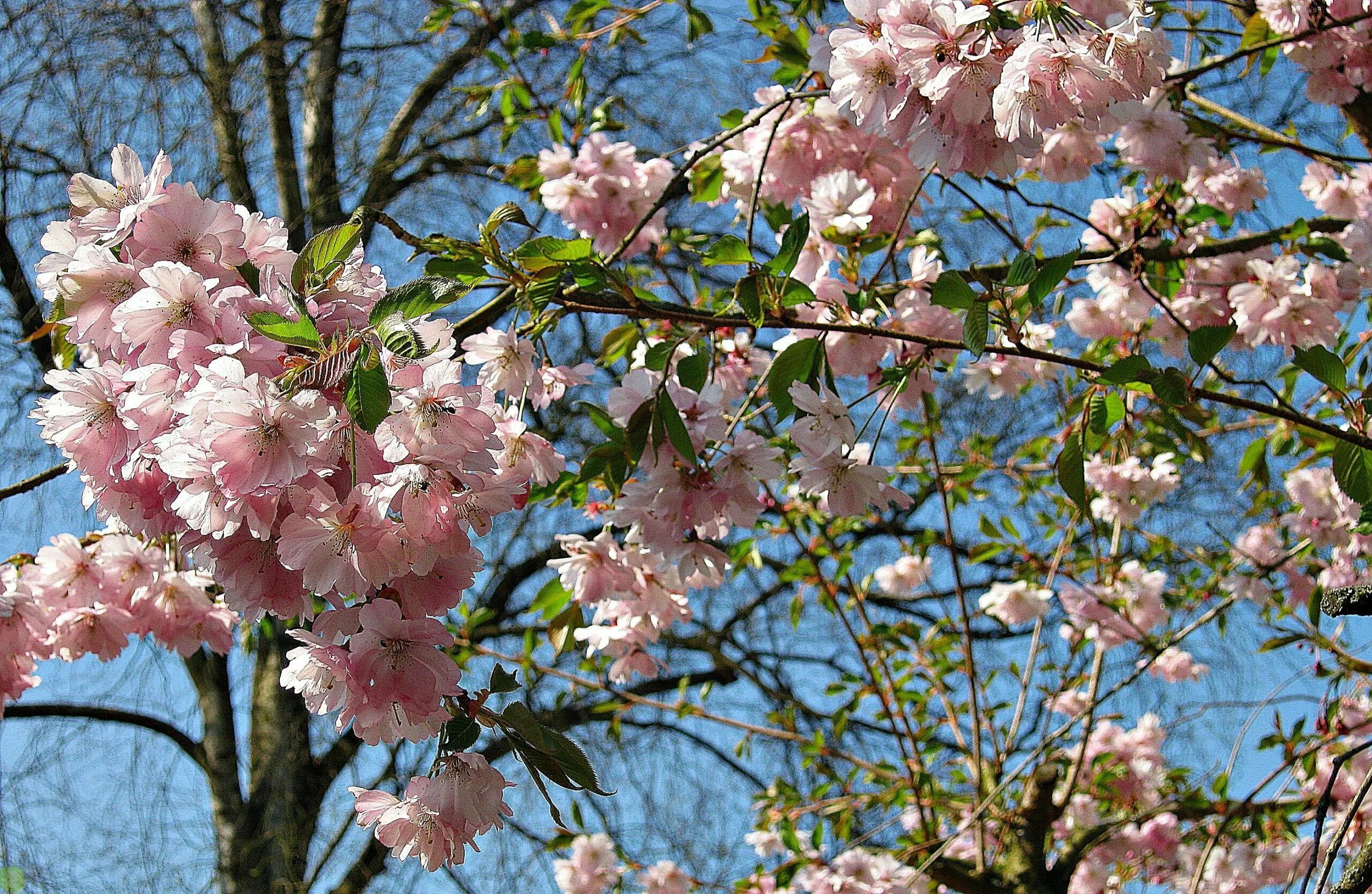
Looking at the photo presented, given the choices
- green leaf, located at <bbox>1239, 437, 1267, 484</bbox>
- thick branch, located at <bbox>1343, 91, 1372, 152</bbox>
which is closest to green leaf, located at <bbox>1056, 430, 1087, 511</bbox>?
green leaf, located at <bbox>1239, 437, 1267, 484</bbox>

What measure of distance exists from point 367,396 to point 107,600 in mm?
1047

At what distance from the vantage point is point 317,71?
4.24 meters

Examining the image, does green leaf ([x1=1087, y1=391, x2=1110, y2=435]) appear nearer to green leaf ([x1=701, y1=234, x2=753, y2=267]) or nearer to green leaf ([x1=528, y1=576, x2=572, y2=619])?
green leaf ([x1=701, y1=234, x2=753, y2=267])

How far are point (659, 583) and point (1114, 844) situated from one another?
2.27 m

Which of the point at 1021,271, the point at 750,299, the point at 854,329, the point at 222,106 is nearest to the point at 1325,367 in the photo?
the point at 1021,271

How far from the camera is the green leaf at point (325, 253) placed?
2.59 feet

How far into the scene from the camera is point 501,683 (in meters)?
0.80

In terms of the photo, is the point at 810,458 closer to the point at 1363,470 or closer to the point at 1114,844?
the point at 1363,470

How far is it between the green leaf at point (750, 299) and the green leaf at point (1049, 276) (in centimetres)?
29

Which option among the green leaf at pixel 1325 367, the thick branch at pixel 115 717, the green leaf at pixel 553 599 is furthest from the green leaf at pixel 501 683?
the thick branch at pixel 115 717

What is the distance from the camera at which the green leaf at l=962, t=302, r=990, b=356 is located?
108cm

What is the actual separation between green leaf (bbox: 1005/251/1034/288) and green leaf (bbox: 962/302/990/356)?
6 centimetres

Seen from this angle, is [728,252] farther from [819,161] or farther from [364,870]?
[364,870]

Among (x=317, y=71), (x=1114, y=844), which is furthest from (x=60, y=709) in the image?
(x=1114, y=844)
